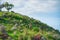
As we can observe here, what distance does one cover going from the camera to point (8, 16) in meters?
91.7

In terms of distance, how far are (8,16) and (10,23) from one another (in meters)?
11.8

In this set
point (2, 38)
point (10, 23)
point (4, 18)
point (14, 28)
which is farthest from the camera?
point (4, 18)

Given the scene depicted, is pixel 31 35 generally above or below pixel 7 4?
below

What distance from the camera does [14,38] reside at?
61.1 m

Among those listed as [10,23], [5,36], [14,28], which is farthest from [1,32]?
[10,23]

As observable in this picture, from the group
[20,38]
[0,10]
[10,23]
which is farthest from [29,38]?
[0,10]

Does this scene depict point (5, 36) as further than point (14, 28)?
No

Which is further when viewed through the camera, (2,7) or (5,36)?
(2,7)

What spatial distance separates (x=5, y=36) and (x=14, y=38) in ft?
6.94

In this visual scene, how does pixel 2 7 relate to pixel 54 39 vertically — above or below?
above

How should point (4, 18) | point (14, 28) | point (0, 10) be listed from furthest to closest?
point (0, 10) → point (4, 18) → point (14, 28)

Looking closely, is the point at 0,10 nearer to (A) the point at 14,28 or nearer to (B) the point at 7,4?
(B) the point at 7,4

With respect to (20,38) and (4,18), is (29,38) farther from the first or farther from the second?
(4,18)

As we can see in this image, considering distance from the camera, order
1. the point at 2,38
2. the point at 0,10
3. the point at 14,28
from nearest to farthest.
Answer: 1. the point at 2,38
2. the point at 14,28
3. the point at 0,10
